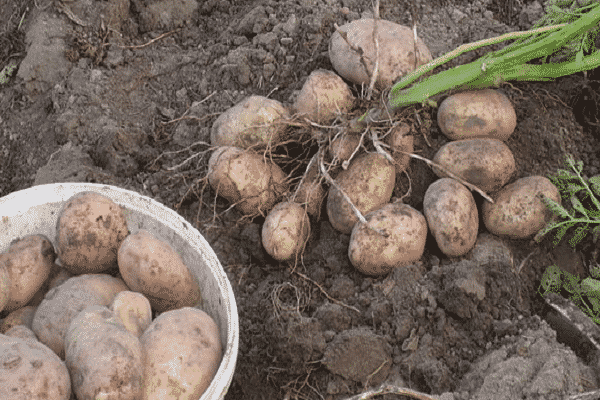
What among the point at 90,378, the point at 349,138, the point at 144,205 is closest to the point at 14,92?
the point at 144,205

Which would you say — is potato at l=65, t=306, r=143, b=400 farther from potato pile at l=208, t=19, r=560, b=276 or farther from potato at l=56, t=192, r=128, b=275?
potato pile at l=208, t=19, r=560, b=276

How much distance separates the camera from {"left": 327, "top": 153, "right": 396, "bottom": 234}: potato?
206 centimetres

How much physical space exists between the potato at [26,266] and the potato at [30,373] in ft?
1.23

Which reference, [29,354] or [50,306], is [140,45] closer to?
[50,306]

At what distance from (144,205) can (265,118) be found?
2.01 ft

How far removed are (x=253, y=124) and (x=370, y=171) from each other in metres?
0.50

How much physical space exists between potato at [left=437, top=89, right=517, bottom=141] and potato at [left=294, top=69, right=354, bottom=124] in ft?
1.34

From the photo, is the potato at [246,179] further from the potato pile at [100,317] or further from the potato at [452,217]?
the potato at [452,217]

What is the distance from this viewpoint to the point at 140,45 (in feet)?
9.11

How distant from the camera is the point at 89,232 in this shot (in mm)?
1719

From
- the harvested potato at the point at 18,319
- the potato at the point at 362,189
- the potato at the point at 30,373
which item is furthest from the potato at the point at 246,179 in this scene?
the potato at the point at 30,373

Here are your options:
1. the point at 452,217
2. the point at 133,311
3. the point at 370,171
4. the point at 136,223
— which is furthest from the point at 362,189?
the point at 133,311

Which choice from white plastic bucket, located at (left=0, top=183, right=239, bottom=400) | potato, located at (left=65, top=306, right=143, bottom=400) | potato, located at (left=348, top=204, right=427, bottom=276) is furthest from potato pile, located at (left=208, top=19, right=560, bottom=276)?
potato, located at (left=65, top=306, right=143, bottom=400)

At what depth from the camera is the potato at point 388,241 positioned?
A: 6.34 ft
